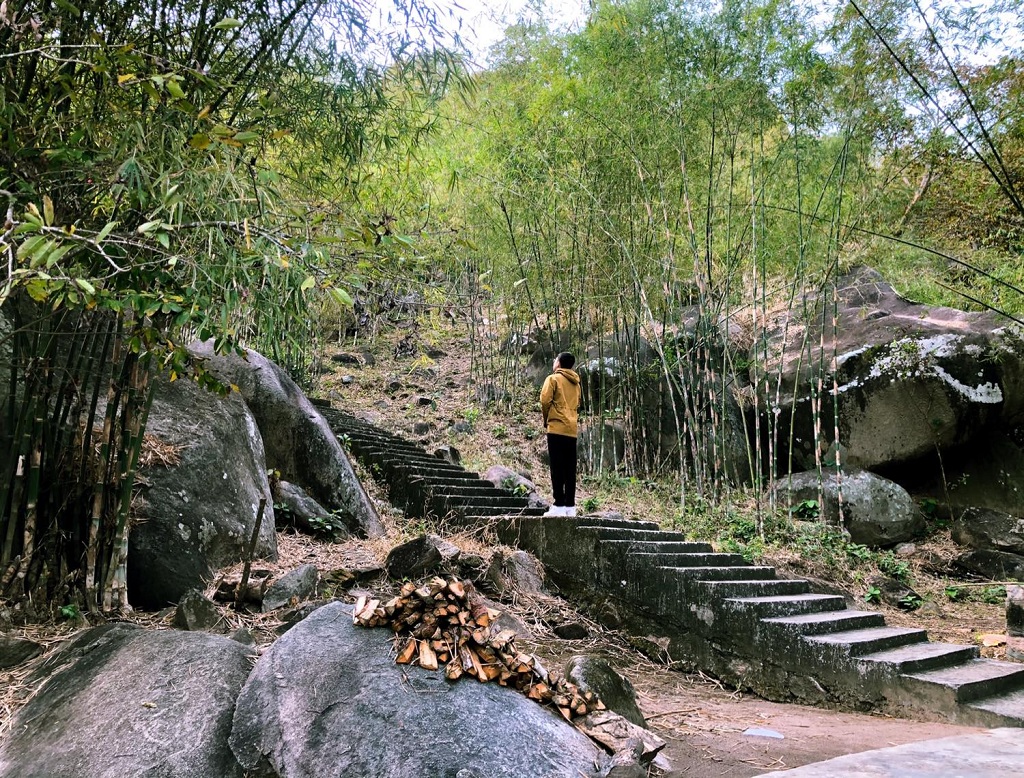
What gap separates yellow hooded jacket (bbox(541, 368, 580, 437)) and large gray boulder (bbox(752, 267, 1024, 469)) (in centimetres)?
291

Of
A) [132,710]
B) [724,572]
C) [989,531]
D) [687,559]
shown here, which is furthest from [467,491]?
[989,531]

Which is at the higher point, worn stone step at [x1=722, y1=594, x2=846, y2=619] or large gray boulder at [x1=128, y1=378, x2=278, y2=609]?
large gray boulder at [x1=128, y1=378, x2=278, y2=609]

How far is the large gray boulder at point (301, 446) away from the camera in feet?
17.1

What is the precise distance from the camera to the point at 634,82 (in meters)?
5.82

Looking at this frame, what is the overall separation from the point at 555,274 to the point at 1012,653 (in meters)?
5.58

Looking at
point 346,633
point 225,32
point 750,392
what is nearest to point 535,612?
point 346,633

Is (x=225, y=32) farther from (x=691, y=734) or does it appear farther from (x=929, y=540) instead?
(x=929, y=540)

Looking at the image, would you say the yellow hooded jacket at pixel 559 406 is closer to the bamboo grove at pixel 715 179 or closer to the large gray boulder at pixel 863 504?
the bamboo grove at pixel 715 179

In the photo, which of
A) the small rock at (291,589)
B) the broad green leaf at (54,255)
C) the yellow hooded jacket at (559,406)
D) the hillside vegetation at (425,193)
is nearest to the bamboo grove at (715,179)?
the hillside vegetation at (425,193)

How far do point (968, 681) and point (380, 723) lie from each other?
9.32 feet

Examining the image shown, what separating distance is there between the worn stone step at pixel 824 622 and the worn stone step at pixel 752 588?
0.28m

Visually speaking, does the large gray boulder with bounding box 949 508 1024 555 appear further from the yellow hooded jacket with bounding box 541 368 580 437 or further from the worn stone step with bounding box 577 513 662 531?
the yellow hooded jacket with bounding box 541 368 580 437

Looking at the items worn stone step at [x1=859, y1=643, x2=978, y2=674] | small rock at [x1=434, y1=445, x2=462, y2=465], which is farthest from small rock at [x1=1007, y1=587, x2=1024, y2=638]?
small rock at [x1=434, y1=445, x2=462, y2=465]

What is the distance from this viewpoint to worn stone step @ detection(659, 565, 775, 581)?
13.5ft
